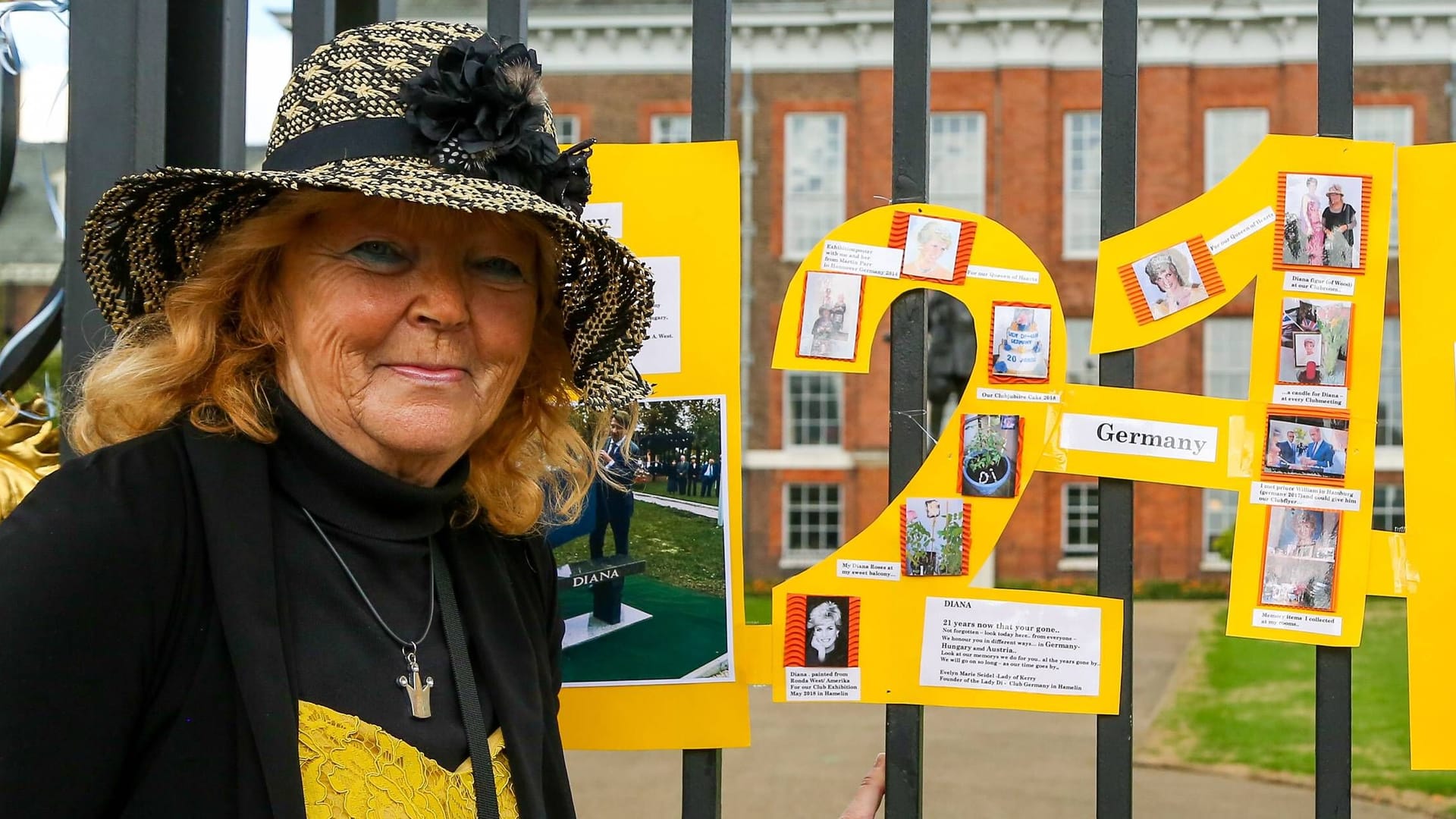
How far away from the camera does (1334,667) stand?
1.79 meters

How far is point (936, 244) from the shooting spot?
190cm

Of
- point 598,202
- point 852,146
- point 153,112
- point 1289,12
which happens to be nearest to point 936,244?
point 598,202

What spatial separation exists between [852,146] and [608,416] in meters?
22.4

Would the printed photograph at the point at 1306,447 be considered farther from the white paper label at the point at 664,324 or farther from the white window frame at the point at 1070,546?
the white window frame at the point at 1070,546

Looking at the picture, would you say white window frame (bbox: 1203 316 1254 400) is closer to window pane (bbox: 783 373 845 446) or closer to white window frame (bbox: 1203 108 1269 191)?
white window frame (bbox: 1203 108 1269 191)

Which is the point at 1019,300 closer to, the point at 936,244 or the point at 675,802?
the point at 936,244

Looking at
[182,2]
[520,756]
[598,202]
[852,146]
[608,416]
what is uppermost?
[852,146]

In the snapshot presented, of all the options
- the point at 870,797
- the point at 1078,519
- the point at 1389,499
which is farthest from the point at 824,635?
the point at 1078,519

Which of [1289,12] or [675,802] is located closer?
[675,802]

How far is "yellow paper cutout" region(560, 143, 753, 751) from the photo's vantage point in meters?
1.97

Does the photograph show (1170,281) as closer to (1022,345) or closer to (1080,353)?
(1022,345)

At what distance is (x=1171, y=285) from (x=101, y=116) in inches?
61.5

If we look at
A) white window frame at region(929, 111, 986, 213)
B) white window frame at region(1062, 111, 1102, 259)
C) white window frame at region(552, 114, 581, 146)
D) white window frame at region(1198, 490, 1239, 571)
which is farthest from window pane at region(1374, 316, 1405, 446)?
white window frame at region(552, 114, 581, 146)

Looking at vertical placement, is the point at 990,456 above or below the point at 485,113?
below
